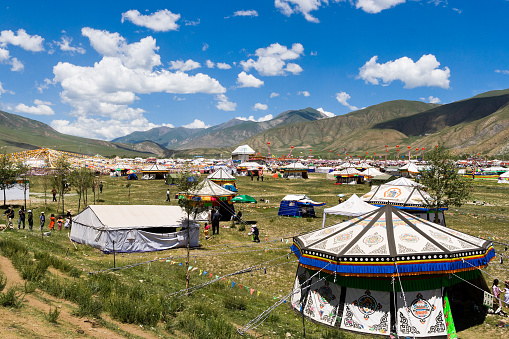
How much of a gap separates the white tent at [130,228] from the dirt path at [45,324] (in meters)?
9.67

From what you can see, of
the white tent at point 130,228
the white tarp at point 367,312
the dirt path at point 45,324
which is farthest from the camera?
the white tent at point 130,228

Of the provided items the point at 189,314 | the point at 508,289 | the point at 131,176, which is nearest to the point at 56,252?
the point at 189,314

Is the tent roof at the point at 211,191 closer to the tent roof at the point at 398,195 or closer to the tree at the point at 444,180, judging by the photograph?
the tent roof at the point at 398,195

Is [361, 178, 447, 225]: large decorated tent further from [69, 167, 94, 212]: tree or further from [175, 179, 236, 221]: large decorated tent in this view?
[69, 167, 94, 212]: tree

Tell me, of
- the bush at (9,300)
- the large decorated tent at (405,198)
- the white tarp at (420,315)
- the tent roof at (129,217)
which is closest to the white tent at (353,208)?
the large decorated tent at (405,198)

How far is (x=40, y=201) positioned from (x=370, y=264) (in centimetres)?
4205

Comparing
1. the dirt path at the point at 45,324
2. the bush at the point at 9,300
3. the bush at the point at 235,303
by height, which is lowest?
the bush at the point at 235,303

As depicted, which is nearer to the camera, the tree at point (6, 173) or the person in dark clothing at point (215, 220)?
the person in dark clothing at point (215, 220)

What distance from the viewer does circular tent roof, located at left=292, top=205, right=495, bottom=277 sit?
11.1 meters

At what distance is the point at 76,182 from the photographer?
33438mm

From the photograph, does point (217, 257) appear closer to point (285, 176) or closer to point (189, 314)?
point (189, 314)

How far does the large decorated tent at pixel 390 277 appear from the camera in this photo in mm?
11062

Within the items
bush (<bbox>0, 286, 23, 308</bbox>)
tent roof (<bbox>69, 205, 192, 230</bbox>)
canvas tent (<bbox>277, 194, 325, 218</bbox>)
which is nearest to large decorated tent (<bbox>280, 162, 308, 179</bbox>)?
canvas tent (<bbox>277, 194, 325, 218</bbox>)

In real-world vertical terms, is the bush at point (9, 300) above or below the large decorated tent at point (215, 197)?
below
